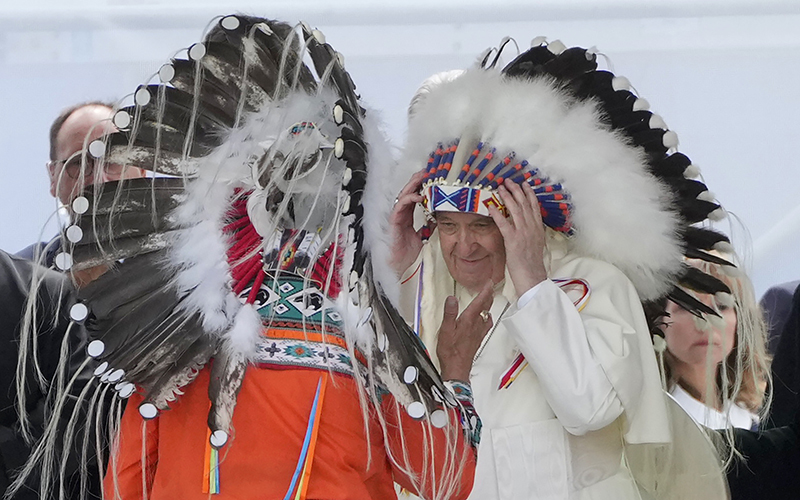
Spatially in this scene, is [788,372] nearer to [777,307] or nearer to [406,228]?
[777,307]

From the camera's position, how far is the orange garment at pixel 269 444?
5.05ft

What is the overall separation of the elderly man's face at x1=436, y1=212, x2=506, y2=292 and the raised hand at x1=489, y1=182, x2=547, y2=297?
0.33ft

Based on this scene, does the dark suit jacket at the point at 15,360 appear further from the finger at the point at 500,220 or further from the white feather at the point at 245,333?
the finger at the point at 500,220

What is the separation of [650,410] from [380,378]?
35.9 inches

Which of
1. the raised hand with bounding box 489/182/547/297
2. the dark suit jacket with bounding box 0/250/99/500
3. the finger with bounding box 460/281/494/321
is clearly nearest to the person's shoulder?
the raised hand with bounding box 489/182/547/297

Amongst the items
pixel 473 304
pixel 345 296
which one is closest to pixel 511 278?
pixel 473 304

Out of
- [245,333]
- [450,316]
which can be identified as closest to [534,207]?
[450,316]

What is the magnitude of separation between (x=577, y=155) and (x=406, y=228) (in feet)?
1.53

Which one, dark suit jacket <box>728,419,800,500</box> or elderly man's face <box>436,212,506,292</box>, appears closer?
elderly man's face <box>436,212,506,292</box>

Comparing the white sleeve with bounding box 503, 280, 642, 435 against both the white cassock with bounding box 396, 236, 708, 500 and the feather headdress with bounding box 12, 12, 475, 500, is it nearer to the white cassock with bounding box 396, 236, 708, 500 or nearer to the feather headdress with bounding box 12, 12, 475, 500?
the white cassock with bounding box 396, 236, 708, 500

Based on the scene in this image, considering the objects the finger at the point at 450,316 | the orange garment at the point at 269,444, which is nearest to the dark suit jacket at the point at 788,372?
the finger at the point at 450,316

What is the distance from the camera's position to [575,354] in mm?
2170

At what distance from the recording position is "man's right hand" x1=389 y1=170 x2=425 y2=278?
2.38m

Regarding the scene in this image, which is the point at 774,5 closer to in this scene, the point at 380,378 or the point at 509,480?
the point at 509,480
